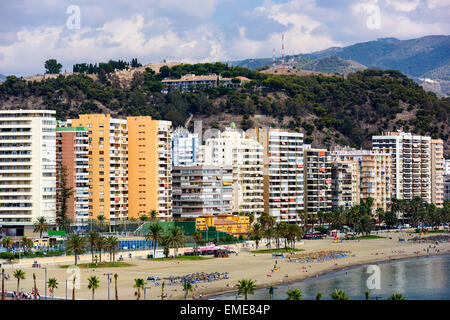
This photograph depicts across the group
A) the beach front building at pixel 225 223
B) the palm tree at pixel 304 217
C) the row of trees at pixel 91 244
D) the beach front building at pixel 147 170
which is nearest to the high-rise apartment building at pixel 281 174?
the palm tree at pixel 304 217

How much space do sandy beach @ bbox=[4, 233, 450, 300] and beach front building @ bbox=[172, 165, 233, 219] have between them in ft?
51.4

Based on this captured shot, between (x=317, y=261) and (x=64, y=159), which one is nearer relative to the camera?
(x=317, y=261)

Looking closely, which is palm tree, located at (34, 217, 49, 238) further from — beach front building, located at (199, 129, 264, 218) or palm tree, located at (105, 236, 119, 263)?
beach front building, located at (199, 129, 264, 218)

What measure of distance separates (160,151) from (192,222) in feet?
70.5

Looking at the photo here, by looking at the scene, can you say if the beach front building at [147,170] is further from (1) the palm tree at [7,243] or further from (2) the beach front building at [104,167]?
(1) the palm tree at [7,243]

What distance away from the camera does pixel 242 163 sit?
577ft

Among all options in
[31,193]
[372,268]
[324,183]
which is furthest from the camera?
[324,183]

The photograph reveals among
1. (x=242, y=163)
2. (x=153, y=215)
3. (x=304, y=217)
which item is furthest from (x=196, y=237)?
(x=304, y=217)

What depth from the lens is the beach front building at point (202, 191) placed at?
16588 centimetres

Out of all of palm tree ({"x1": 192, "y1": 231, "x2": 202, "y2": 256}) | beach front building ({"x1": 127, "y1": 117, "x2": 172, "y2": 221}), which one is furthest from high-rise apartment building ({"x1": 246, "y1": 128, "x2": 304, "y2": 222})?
palm tree ({"x1": 192, "y1": 231, "x2": 202, "y2": 256})

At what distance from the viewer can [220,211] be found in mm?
166375

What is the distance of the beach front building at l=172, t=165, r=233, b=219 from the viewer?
→ 165875mm
